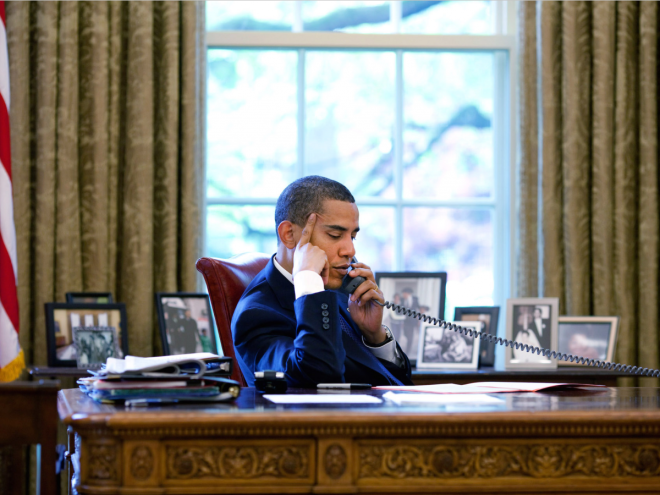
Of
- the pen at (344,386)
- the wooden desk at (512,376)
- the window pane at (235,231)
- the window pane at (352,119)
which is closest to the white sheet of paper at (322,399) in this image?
the pen at (344,386)

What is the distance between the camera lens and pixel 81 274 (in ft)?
11.0

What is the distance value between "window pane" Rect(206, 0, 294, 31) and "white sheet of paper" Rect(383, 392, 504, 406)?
2.55m

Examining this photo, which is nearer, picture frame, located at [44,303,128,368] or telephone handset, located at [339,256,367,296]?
telephone handset, located at [339,256,367,296]

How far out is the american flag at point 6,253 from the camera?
2.96 meters

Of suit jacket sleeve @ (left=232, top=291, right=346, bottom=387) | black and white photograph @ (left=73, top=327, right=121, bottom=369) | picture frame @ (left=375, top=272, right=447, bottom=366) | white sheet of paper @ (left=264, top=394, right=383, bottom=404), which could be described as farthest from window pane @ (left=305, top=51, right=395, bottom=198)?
white sheet of paper @ (left=264, top=394, right=383, bottom=404)

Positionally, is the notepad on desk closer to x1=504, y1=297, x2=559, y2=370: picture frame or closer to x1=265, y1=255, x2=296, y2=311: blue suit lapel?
x1=265, y1=255, x2=296, y2=311: blue suit lapel

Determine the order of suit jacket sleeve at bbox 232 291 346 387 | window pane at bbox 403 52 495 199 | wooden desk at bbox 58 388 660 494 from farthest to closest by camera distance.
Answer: window pane at bbox 403 52 495 199 < suit jacket sleeve at bbox 232 291 346 387 < wooden desk at bbox 58 388 660 494

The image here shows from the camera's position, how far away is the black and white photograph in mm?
3076

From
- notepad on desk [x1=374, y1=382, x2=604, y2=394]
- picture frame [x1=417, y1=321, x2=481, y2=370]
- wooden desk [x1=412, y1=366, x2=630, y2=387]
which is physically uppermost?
notepad on desk [x1=374, y1=382, x2=604, y2=394]

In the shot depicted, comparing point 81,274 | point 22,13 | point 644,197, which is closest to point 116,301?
point 81,274

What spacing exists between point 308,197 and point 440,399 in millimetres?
804

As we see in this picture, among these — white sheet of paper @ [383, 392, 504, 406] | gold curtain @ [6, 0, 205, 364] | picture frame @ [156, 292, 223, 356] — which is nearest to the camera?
white sheet of paper @ [383, 392, 504, 406]

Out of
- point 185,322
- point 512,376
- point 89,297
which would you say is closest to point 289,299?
point 185,322

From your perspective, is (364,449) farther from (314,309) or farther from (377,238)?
(377,238)
